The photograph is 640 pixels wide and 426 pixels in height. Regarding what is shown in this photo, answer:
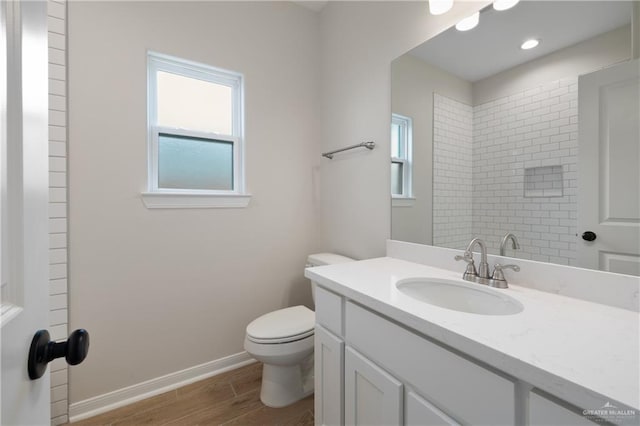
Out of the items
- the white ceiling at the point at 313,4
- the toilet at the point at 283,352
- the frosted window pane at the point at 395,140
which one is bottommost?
the toilet at the point at 283,352

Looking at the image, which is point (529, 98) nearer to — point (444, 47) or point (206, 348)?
point (444, 47)

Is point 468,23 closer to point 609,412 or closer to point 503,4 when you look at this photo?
point 503,4

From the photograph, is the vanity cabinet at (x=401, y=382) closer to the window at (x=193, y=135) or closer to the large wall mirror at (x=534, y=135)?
the large wall mirror at (x=534, y=135)

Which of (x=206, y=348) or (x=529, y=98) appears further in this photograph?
(x=206, y=348)

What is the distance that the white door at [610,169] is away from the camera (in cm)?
82

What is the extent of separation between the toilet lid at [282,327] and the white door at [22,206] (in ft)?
3.44

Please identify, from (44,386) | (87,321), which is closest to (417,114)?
(44,386)

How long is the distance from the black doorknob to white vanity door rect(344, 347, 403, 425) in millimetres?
799

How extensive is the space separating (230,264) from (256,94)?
4.05 ft

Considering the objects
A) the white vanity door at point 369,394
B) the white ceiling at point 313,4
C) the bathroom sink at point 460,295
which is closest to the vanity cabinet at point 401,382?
the white vanity door at point 369,394

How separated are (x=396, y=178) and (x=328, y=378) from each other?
3.53 feet

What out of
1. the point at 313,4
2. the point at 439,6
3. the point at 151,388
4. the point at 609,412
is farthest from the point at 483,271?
the point at 313,4

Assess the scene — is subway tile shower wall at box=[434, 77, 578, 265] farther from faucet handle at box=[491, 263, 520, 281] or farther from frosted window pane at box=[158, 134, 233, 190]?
frosted window pane at box=[158, 134, 233, 190]

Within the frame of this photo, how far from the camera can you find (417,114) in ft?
4.83
